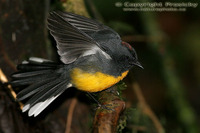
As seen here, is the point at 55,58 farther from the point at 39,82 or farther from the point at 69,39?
the point at 69,39

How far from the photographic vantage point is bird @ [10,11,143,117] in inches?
125

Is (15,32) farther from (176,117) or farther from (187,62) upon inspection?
(187,62)

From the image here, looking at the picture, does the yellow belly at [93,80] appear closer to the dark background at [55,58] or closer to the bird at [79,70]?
the bird at [79,70]

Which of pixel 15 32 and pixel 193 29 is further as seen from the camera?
pixel 193 29

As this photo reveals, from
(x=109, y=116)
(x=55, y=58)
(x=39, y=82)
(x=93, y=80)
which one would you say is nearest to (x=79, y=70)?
(x=93, y=80)

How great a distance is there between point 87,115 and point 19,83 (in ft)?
3.62

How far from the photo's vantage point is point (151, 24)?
498 cm

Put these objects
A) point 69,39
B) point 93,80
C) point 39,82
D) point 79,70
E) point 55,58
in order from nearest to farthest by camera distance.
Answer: point 69,39, point 93,80, point 79,70, point 39,82, point 55,58

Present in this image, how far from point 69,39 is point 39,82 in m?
0.88

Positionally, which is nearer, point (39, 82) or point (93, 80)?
point (93, 80)

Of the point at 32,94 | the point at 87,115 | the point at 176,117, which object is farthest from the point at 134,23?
the point at 32,94

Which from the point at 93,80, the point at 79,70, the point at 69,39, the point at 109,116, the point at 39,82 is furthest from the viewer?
the point at 39,82

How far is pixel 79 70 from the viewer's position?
3320 mm

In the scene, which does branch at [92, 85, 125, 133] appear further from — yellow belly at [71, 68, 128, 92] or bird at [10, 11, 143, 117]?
bird at [10, 11, 143, 117]
